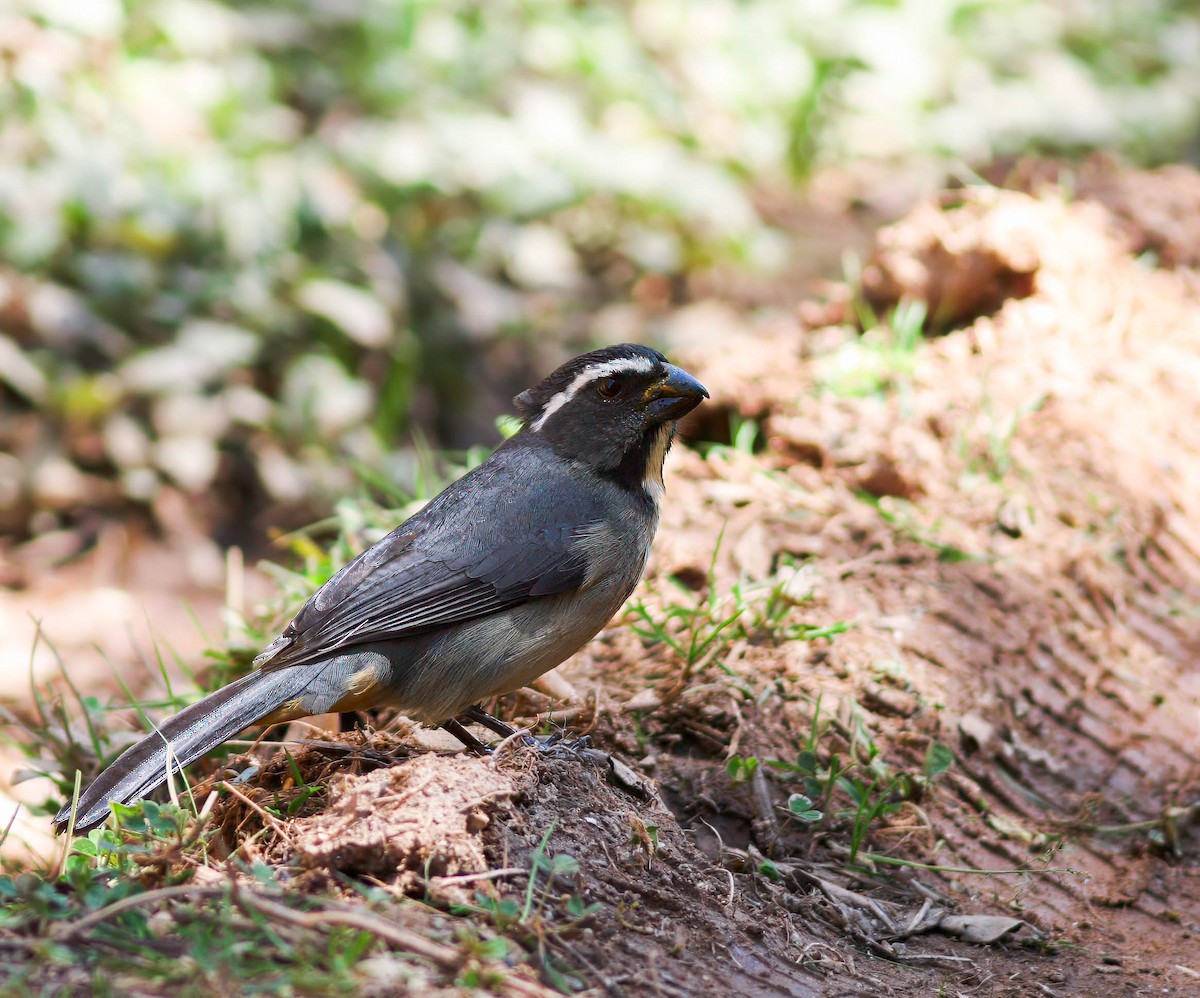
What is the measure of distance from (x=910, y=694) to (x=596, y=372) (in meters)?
1.61

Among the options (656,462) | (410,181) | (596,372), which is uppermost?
(410,181)

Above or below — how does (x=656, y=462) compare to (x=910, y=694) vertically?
above

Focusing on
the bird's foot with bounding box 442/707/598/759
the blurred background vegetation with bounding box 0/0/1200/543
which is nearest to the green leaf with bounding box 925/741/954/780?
the bird's foot with bounding box 442/707/598/759

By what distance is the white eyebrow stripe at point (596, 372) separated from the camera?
14.8 feet

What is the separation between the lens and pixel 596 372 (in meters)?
4.54

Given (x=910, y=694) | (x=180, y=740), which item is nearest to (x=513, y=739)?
(x=180, y=740)

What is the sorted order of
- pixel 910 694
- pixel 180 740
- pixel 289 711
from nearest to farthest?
pixel 180 740 < pixel 289 711 < pixel 910 694

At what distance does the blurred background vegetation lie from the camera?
7156mm

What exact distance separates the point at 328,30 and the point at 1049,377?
5653 millimetres

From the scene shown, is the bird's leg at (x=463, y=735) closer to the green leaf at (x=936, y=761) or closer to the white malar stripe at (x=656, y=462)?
the white malar stripe at (x=656, y=462)

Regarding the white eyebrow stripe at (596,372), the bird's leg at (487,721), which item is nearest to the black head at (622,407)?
the white eyebrow stripe at (596,372)

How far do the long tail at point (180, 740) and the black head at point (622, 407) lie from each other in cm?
133

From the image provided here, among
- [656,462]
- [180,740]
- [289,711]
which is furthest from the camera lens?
[656,462]

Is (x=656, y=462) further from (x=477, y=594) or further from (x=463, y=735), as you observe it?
(x=463, y=735)
